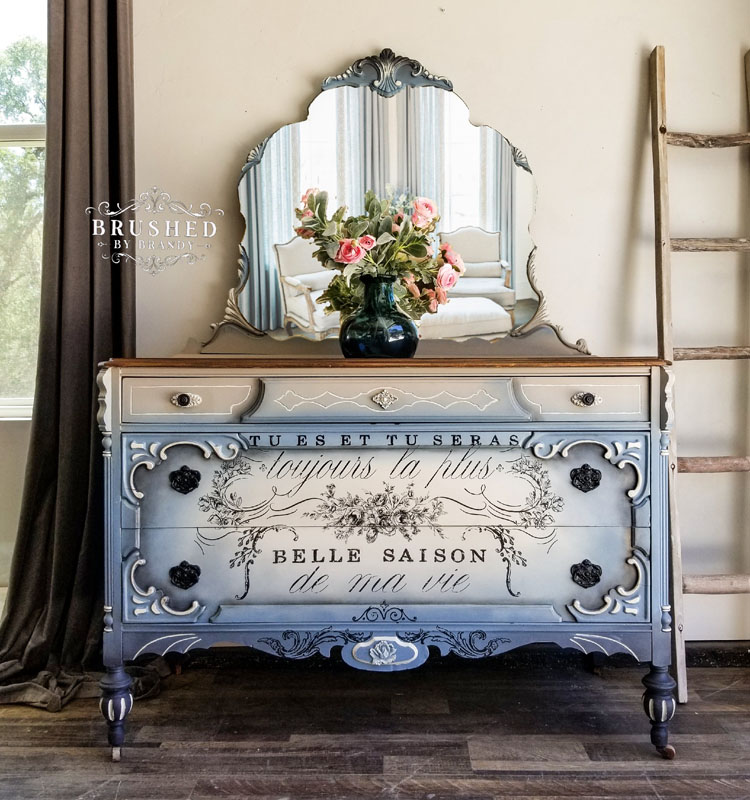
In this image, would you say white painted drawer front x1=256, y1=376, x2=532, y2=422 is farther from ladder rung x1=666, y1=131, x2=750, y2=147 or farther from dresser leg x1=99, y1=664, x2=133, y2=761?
ladder rung x1=666, y1=131, x2=750, y2=147

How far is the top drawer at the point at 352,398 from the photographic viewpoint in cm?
167

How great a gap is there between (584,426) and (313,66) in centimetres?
155

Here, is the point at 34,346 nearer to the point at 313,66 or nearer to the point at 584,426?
the point at 313,66

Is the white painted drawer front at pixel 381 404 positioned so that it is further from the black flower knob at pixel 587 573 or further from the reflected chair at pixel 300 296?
the reflected chair at pixel 300 296

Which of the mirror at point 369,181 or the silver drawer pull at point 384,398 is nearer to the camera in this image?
the silver drawer pull at point 384,398

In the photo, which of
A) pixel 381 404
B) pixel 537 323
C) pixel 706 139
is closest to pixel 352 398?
pixel 381 404

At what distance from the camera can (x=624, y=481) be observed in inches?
66.9

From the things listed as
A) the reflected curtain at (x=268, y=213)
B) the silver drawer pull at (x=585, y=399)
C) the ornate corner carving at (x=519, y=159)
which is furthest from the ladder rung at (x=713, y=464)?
the reflected curtain at (x=268, y=213)

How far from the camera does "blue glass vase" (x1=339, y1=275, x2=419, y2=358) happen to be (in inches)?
70.5

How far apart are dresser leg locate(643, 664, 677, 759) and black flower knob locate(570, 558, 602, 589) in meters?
0.28

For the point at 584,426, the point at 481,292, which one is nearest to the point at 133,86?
the point at 481,292

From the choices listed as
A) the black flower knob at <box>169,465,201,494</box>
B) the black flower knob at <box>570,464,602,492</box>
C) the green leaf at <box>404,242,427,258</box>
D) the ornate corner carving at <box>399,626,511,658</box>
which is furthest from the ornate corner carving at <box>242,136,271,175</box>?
the ornate corner carving at <box>399,626,511,658</box>

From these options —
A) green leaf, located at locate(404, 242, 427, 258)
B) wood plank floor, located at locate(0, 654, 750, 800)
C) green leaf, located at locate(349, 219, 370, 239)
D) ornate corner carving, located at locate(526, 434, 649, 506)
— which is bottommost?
wood plank floor, located at locate(0, 654, 750, 800)

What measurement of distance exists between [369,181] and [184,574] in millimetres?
1392
